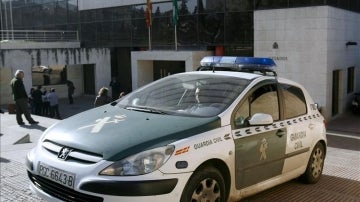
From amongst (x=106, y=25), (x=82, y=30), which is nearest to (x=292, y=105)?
(x=106, y=25)

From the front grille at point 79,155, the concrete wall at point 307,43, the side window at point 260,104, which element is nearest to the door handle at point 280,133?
the side window at point 260,104

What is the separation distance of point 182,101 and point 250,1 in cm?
1504

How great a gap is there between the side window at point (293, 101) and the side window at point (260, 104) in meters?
0.22

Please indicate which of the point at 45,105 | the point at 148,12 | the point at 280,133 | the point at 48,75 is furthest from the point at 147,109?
the point at 48,75

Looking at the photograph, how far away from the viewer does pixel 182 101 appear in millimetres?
4949

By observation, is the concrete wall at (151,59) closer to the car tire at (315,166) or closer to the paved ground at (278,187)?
the paved ground at (278,187)

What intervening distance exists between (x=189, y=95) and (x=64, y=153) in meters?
1.66

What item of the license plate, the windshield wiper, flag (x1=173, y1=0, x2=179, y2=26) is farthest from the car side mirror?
flag (x1=173, y1=0, x2=179, y2=26)

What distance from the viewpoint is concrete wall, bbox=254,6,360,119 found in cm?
1664

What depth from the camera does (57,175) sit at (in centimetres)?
396

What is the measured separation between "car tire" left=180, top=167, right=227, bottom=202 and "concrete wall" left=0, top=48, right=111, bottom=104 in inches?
824

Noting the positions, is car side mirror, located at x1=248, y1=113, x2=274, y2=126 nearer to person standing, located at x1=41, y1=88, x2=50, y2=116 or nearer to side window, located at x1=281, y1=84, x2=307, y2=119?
side window, located at x1=281, y1=84, x2=307, y2=119

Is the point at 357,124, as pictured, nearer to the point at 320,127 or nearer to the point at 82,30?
the point at 320,127

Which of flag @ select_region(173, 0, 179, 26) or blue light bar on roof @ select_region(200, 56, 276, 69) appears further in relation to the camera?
flag @ select_region(173, 0, 179, 26)
